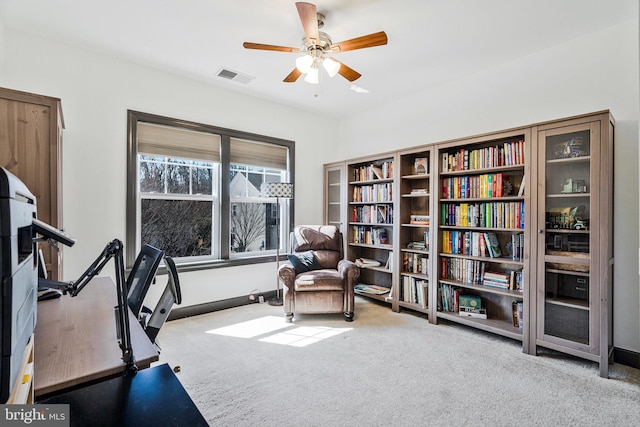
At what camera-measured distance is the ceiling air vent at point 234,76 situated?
3299 millimetres

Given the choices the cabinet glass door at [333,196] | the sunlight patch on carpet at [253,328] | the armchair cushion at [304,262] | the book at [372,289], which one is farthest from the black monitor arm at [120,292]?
the cabinet glass door at [333,196]

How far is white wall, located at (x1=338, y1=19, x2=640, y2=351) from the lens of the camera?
2424 millimetres

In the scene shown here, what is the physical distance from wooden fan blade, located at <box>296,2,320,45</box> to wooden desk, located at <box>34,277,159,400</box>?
194 cm

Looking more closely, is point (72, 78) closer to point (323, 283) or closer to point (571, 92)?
point (323, 283)

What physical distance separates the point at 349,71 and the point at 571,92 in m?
2.02

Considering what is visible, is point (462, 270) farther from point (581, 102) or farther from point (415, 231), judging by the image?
point (581, 102)

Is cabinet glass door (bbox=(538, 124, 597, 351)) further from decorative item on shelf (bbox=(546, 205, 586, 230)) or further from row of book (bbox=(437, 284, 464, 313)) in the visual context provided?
row of book (bbox=(437, 284, 464, 313))

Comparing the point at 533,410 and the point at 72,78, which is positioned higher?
the point at 72,78

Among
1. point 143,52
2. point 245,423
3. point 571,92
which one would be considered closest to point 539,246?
point 571,92

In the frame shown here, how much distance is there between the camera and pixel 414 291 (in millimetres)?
3586

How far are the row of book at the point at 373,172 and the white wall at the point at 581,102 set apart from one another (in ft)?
1.82

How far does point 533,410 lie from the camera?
1.88 meters

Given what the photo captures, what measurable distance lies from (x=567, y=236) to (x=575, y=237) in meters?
0.05

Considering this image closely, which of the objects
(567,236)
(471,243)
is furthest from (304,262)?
(567,236)
